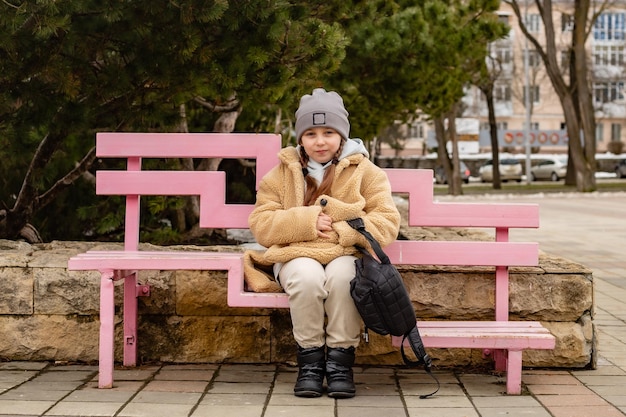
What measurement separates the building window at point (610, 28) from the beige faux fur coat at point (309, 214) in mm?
77337

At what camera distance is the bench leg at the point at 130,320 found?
5070 millimetres

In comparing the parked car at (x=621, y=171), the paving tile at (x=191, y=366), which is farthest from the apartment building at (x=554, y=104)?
the paving tile at (x=191, y=366)

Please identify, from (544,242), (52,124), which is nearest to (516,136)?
(544,242)

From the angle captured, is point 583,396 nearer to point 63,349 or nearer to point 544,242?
point 63,349

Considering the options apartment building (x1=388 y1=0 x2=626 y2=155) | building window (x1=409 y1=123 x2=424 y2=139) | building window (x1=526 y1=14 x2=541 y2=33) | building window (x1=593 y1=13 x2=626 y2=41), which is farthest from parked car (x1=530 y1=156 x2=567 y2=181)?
building window (x1=593 y1=13 x2=626 y2=41)

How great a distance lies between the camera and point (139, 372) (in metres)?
5.00

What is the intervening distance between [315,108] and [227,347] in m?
1.31

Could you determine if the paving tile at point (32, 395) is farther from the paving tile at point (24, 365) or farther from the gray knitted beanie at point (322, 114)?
→ the gray knitted beanie at point (322, 114)

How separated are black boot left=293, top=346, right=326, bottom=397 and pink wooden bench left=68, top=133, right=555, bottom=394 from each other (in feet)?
0.85

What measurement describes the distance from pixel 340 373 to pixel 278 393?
0.30 m

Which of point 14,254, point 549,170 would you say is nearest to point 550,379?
point 14,254

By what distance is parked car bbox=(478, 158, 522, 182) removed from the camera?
5500 cm

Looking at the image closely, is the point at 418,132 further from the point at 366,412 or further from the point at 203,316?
the point at 366,412

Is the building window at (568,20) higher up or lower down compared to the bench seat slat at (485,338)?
higher up
